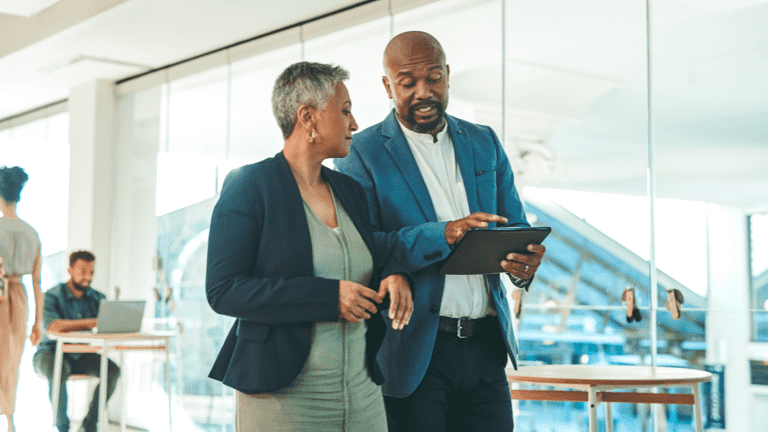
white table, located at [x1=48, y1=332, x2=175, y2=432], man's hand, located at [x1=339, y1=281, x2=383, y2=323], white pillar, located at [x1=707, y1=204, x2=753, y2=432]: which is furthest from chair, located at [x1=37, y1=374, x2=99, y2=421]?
man's hand, located at [x1=339, y1=281, x2=383, y2=323]

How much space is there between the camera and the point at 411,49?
6.11ft

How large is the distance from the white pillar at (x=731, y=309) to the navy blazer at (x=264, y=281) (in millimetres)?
2932

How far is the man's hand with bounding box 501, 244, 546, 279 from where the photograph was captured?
168 centimetres

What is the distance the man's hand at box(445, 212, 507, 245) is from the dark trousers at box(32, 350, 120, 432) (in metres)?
4.37

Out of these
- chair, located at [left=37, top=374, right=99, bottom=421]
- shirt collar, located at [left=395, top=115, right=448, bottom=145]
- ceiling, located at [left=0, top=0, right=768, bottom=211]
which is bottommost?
chair, located at [left=37, top=374, right=99, bottom=421]

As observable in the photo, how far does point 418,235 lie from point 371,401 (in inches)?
14.3

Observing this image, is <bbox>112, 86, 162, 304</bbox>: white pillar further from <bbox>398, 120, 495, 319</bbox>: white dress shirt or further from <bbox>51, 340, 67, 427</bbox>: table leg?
<bbox>398, 120, 495, 319</bbox>: white dress shirt

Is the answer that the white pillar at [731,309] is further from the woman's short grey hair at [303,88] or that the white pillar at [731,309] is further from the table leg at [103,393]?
the table leg at [103,393]

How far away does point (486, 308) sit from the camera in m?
1.82

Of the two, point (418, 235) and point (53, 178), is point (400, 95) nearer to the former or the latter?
point (418, 235)

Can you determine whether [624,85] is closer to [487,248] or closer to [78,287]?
[487,248]

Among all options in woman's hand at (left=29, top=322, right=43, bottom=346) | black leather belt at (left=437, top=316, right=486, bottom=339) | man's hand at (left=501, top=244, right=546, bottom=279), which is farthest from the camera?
woman's hand at (left=29, top=322, right=43, bottom=346)

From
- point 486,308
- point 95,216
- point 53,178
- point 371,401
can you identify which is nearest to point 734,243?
point 486,308

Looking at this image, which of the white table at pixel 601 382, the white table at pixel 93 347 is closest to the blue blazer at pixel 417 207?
the white table at pixel 601 382
